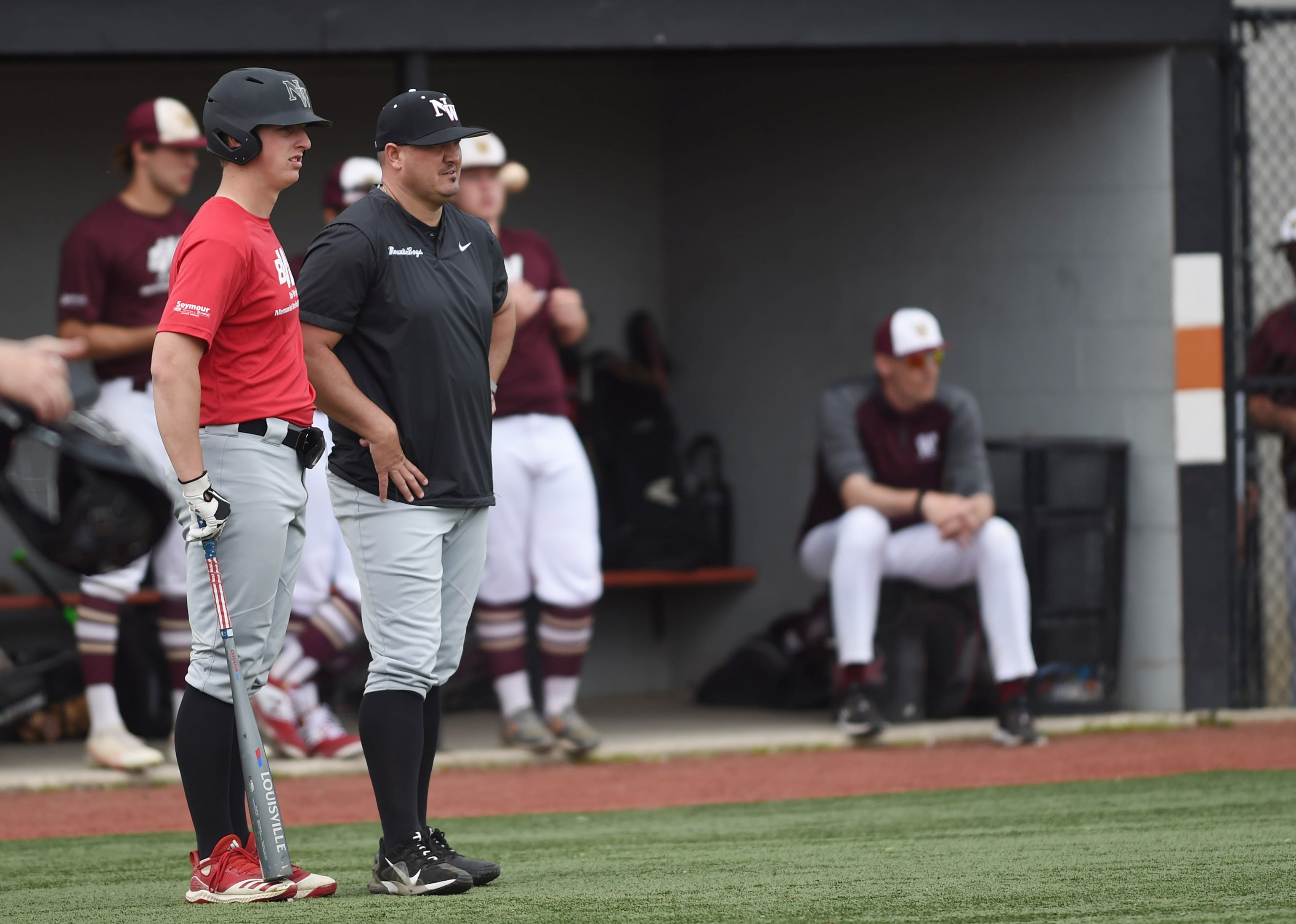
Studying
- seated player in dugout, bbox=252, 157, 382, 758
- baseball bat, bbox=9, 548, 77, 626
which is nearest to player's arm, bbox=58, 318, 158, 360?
seated player in dugout, bbox=252, 157, 382, 758

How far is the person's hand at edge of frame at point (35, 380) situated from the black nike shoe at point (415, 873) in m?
1.07

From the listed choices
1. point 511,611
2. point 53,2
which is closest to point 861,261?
point 511,611

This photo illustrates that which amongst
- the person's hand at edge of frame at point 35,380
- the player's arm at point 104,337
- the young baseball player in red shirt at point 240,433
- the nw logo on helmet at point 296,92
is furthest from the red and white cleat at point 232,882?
the player's arm at point 104,337

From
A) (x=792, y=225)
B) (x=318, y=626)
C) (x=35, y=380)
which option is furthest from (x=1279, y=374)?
(x=35, y=380)

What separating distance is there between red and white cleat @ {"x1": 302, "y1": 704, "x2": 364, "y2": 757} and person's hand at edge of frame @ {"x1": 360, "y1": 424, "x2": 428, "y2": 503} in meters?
2.56

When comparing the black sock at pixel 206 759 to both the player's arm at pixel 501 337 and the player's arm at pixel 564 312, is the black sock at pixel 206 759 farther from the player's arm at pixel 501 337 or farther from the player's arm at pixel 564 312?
the player's arm at pixel 564 312

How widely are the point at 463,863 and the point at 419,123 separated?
1.50 metres

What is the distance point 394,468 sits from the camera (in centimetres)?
368

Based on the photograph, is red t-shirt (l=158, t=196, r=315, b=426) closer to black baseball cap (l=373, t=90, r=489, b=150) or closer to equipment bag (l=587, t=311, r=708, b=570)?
black baseball cap (l=373, t=90, r=489, b=150)

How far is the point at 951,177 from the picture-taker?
7.43 meters

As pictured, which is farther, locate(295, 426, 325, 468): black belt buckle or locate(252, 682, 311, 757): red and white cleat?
Result: locate(252, 682, 311, 757): red and white cleat

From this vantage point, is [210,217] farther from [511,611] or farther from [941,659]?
[941,659]

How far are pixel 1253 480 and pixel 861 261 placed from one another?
1912mm

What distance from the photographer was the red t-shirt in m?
3.45
